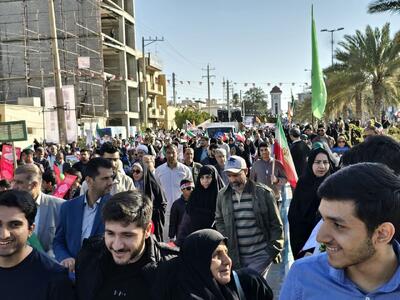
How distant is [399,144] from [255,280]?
41.9 inches

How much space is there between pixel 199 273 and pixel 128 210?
1.63 feet

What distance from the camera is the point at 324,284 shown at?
171cm

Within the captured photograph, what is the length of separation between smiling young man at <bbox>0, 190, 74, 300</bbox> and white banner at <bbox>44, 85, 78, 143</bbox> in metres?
17.2

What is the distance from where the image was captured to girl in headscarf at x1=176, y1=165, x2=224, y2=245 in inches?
216

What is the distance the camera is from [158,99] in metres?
60.4

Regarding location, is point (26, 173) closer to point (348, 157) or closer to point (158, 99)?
point (348, 157)

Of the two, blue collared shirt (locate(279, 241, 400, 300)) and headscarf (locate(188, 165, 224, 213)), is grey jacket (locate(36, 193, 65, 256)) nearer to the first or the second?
headscarf (locate(188, 165, 224, 213))

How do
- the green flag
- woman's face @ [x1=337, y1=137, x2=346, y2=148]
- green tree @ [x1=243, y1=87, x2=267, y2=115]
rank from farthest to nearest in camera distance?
green tree @ [x1=243, y1=87, x2=267, y2=115]
woman's face @ [x1=337, y1=137, x2=346, y2=148]
the green flag

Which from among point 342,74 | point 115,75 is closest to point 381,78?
point 342,74

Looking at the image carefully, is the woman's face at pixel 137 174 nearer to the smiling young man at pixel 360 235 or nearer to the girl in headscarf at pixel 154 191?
the girl in headscarf at pixel 154 191

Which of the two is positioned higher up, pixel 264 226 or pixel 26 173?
pixel 26 173

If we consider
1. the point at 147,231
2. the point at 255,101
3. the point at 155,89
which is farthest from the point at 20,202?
the point at 255,101

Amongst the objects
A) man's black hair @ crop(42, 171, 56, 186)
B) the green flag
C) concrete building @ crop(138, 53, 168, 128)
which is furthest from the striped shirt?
concrete building @ crop(138, 53, 168, 128)

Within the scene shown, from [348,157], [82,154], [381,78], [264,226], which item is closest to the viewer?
[348,157]
